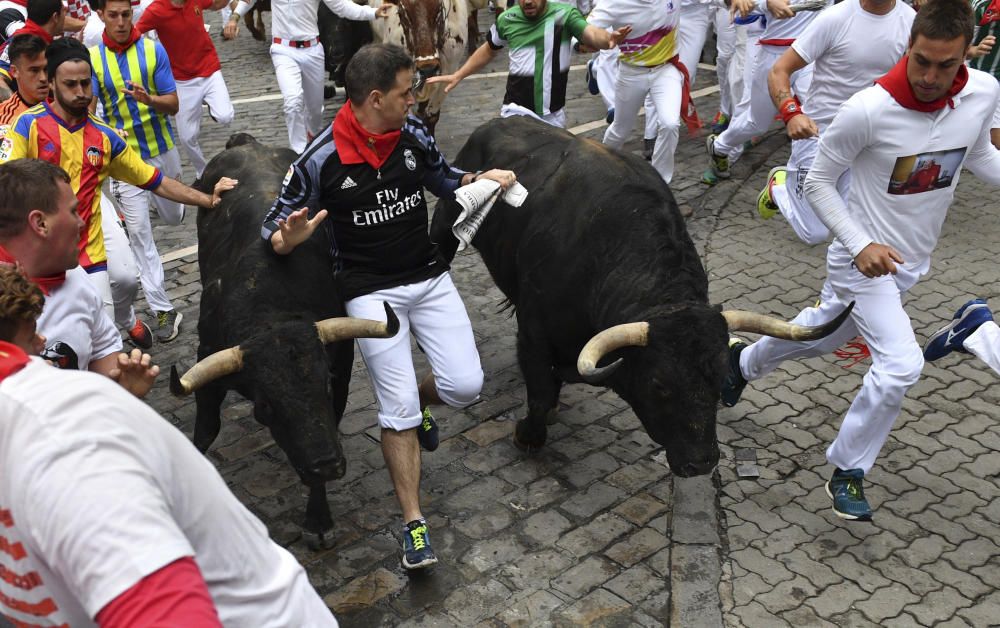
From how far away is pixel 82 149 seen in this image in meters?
6.04

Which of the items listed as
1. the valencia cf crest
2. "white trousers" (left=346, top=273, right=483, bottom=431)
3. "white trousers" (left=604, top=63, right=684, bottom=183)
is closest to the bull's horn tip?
"white trousers" (left=346, top=273, right=483, bottom=431)

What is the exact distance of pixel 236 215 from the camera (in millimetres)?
6254

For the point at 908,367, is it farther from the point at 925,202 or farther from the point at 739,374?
the point at 739,374

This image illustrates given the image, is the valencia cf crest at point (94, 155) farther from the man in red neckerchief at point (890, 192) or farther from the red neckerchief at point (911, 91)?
the red neckerchief at point (911, 91)

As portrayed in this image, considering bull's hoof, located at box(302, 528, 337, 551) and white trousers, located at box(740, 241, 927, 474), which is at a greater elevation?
white trousers, located at box(740, 241, 927, 474)

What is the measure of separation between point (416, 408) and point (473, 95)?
931 cm

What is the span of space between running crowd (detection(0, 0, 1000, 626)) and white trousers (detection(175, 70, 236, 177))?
2cm

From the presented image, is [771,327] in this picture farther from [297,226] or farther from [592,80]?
[592,80]

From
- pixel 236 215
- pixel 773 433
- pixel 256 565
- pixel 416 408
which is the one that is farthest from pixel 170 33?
pixel 256 565

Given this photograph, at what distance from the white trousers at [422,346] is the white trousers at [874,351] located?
197cm

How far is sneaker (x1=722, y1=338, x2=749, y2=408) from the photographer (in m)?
6.40

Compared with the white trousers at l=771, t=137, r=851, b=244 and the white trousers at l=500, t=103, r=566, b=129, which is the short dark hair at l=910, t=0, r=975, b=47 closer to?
the white trousers at l=771, t=137, r=851, b=244

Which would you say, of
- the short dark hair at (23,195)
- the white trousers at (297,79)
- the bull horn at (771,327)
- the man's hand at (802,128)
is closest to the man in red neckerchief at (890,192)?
the bull horn at (771,327)

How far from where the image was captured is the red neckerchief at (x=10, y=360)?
2115mm
